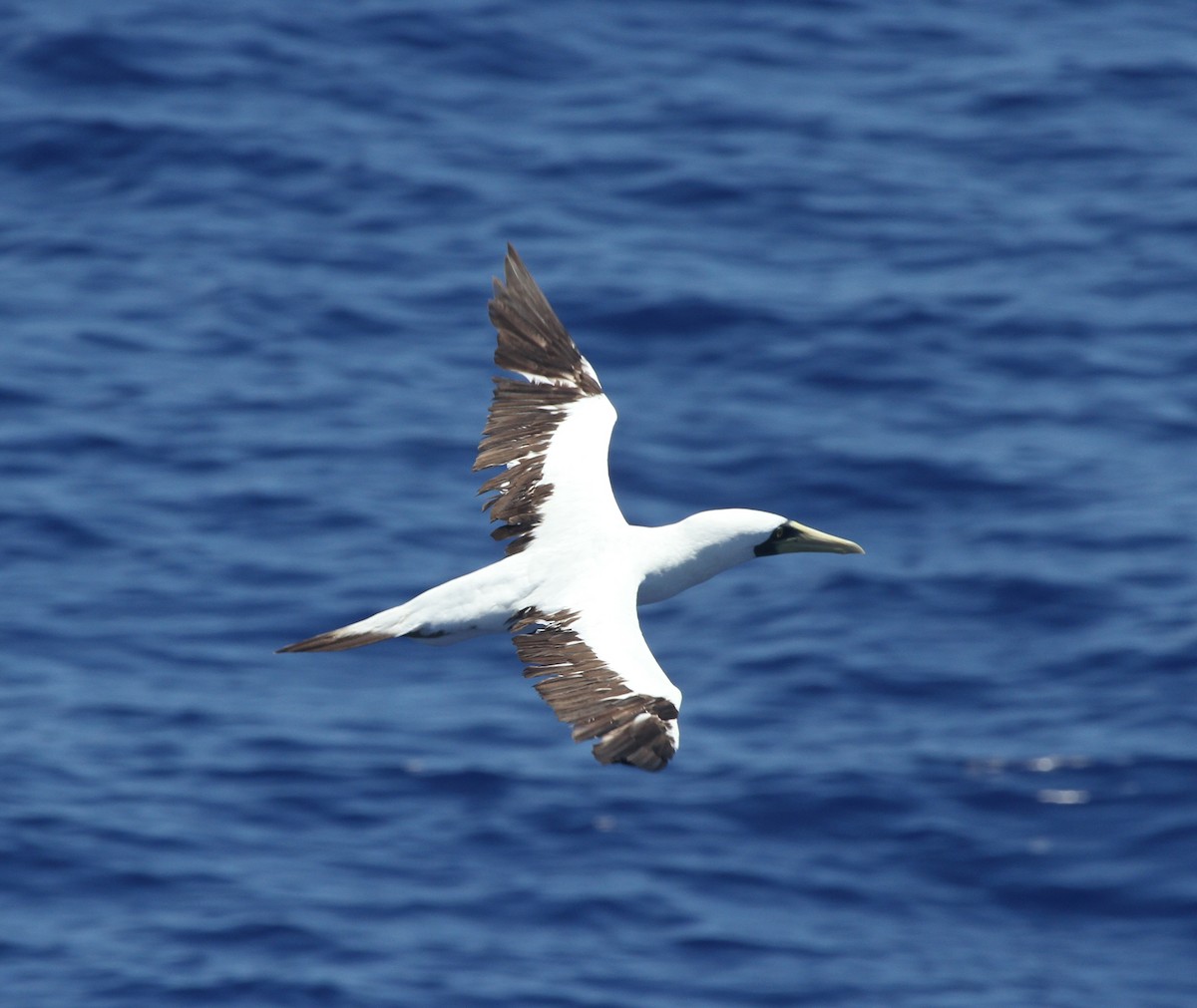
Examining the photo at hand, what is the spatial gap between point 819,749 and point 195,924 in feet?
21.0

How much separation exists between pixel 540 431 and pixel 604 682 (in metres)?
3.12

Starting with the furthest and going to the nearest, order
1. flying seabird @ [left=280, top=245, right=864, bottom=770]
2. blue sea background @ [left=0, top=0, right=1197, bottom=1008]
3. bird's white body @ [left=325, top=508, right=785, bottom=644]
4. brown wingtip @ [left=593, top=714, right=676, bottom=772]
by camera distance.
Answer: blue sea background @ [left=0, top=0, right=1197, bottom=1008]
bird's white body @ [left=325, top=508, right=785, bottom=644]
flying seabird @ [left=280, top=245, right=864, bottom=770]
brown wingtip @ [left=593, top=714, right=676, bottom=772]

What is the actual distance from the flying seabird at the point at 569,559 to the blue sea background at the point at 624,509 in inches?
282

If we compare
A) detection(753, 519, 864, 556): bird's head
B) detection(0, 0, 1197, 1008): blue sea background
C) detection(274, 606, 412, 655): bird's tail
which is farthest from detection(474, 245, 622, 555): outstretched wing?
detection(0, 0, 1197, 1008): blue sea background

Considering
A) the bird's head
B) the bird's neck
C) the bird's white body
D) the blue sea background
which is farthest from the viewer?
the blue sea background

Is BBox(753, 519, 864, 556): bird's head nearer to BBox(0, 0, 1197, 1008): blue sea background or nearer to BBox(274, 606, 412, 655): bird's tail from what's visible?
BBox(274, 606, 412, 655): bird's tail

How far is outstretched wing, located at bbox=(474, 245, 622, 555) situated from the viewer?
45.5 ft

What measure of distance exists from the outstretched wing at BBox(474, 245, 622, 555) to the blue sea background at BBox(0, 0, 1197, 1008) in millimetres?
7130

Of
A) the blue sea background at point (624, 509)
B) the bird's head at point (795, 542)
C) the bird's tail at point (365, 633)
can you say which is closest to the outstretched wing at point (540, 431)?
the bird's head at point (795, 542)

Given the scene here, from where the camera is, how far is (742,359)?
25.8 metres

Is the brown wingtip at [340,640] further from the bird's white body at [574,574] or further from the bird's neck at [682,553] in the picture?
the bird's neck at [682,553]

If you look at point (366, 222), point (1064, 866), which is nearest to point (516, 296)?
point (1064, 866)

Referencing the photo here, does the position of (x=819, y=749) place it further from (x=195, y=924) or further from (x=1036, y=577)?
(x=195, y=924)

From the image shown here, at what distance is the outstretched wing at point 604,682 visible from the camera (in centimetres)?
1132
